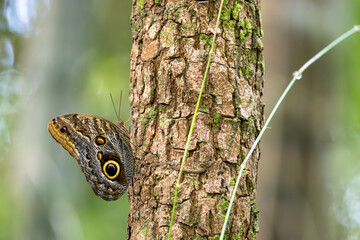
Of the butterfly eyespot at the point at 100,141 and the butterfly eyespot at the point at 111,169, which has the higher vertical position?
the butterfly eyespot at the point at 100,141

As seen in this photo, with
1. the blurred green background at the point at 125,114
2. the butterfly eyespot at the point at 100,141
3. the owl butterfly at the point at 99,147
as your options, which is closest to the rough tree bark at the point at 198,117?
the owl butterfly at the point at 99,147

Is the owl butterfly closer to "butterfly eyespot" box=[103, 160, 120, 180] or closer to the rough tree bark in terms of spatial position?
"butterfly eyespot" box=[103, 160, 120, 180]

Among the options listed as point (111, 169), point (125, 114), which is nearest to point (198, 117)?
point (111, 169)

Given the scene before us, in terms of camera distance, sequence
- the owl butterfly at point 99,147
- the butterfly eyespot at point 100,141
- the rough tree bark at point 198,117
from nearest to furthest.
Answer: the rough tree bark at point 198,117 → the owl butterfly at point 99,147 → the butterfly eyespot at point 100,141

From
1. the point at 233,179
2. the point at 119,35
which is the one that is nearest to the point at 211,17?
the point at 233,179

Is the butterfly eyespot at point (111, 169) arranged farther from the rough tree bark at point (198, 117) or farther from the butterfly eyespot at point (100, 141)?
the rough tree bark at point (198, 117)

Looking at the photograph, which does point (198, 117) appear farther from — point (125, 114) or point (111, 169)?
point (125, 114)
